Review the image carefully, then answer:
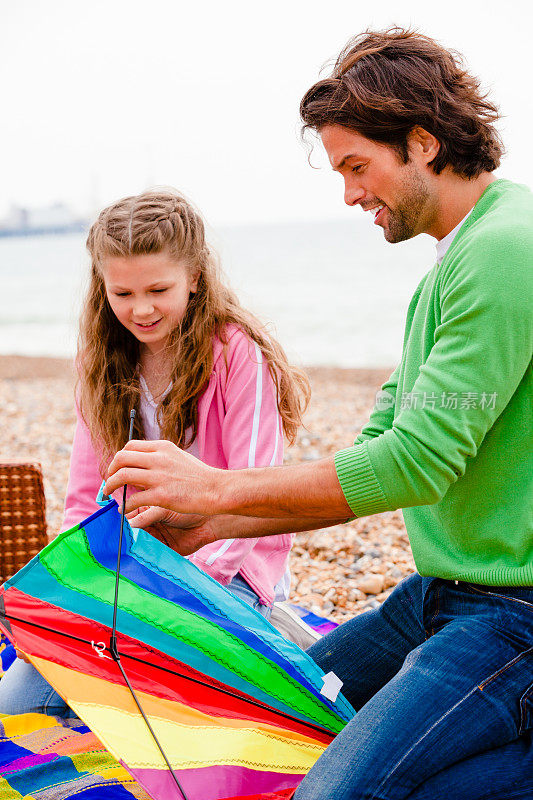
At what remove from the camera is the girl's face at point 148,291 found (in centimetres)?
235

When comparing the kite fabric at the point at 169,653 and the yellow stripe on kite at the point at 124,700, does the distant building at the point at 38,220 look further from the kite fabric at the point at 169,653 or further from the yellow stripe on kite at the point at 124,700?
the yellow stripe on kite at the point at 124,700

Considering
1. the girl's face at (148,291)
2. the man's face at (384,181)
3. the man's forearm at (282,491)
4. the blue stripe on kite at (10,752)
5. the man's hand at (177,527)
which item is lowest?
the blue stripe on kite at (10,752)

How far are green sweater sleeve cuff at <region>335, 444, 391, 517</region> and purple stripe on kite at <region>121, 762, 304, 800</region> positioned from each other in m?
0.71

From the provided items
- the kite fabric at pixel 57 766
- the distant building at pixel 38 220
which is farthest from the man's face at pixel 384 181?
the distant building at pixel 38 220

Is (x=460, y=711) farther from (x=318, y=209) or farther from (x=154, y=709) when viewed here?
(x=318, y=209)

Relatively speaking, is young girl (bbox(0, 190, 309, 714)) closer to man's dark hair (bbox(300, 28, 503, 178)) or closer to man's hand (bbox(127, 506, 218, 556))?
man's hand (bbox(127, 506, 218, 556))

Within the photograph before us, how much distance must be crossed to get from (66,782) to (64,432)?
18.6 ft

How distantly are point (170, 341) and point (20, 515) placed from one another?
1.00 m

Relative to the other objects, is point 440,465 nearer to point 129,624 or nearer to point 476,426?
point 476,426

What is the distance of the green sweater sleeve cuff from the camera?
161 cm

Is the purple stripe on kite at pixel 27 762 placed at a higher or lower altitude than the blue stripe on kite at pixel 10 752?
higher

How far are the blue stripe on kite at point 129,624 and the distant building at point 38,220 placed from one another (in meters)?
53.8

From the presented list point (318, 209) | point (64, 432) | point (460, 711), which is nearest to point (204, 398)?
point (460, 711)

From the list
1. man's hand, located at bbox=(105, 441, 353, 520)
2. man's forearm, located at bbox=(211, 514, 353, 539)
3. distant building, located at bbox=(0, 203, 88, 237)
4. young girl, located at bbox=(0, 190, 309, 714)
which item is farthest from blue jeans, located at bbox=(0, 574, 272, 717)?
distant building, located at bbox=(0, 203, 88, 237)
